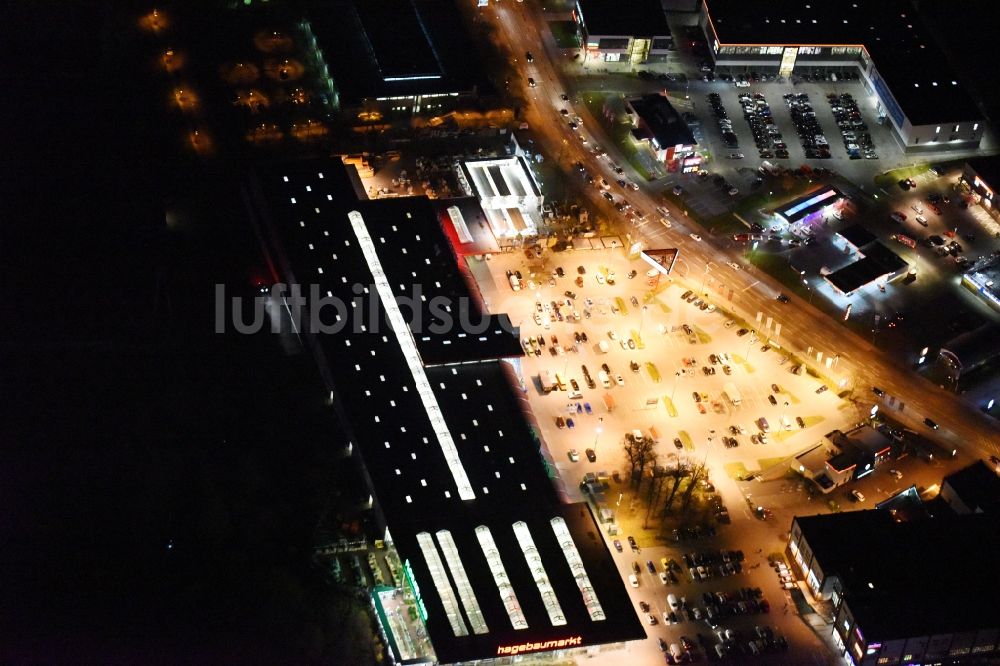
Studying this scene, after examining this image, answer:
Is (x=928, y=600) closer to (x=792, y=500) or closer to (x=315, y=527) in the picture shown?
(x=792, y=500)

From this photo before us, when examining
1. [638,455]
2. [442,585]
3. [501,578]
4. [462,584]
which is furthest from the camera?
[638,455]

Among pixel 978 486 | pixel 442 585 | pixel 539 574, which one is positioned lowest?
pixel 978 486

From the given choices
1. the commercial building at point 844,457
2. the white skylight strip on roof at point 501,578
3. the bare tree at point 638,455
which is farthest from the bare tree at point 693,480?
the white skylight strip on roof at point 501,578

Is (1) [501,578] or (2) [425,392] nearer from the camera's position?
(1) [501,578]

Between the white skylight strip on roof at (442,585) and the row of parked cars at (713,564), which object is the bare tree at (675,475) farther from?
the white skylight strip on roof at (442,585)

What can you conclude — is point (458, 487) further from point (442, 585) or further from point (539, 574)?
point (539, 574)

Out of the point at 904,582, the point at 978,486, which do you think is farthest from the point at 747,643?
the point at 978,486

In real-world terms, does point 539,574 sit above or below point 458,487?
below

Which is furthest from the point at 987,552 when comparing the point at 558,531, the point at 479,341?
the point at 479,341
